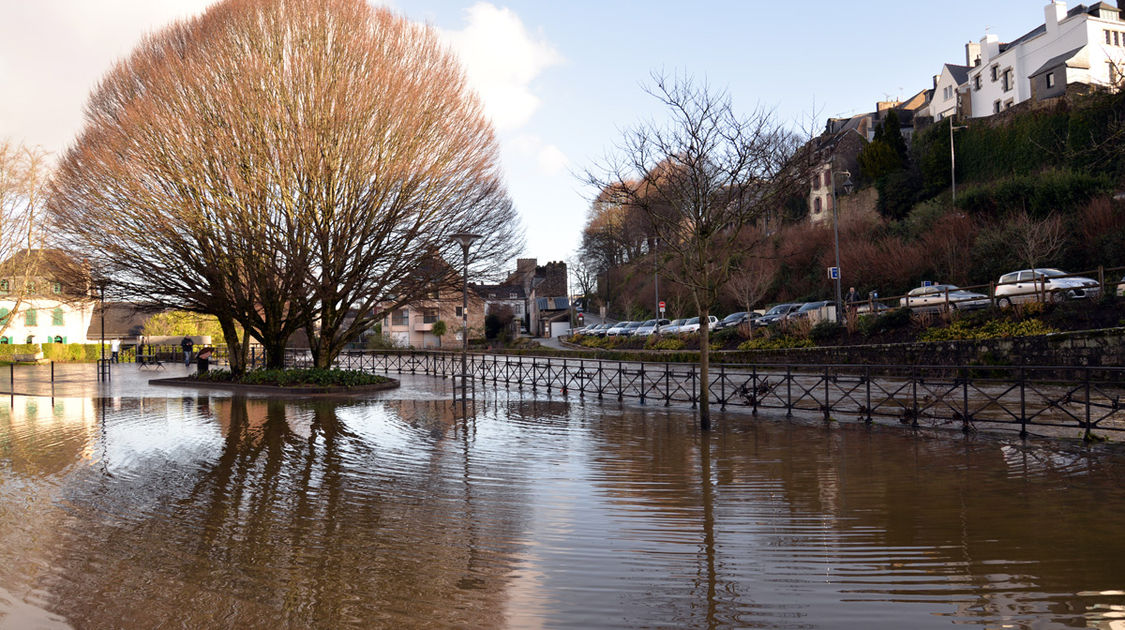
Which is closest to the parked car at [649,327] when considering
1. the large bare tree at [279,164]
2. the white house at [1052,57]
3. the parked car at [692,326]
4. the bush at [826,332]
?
the parked car at [692,326]

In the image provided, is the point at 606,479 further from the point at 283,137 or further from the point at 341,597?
the point at 283,137

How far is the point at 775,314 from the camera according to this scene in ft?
119

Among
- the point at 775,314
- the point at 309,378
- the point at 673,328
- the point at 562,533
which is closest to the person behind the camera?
the point at 562,533

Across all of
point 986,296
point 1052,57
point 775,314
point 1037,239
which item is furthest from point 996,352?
point 1052,57

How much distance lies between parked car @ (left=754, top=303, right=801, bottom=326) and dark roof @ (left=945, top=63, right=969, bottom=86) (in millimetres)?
29419

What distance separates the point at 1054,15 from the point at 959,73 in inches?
367

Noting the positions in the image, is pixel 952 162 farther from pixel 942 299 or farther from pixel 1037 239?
pixel 942 299

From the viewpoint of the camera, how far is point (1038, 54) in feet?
148

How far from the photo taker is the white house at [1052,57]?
134 ft

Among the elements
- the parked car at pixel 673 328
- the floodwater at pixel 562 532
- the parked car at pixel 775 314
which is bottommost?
the floodwater at pixel 562 532

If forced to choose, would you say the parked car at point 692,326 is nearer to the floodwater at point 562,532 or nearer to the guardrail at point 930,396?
the guardrail at point 930,396

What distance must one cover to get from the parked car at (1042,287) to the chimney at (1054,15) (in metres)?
27.9

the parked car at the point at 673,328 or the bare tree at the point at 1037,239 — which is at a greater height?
the bare tree at the point at 1037,239

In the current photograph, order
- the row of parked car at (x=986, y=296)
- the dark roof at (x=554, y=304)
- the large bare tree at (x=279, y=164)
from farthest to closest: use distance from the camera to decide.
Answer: the dark roof at (x=554, y=304), the row of parked car at (x=986, y=296), the large bare tree at (x=279, y=164)
